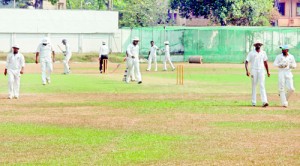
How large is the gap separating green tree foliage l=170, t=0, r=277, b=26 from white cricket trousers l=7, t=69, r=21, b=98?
70.0m

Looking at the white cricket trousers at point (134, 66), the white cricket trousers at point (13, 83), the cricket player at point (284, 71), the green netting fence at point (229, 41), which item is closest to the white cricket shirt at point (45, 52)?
the white cricket trousers at point (134, 66)

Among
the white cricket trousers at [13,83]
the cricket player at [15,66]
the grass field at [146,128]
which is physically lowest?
the grass field at [146,128]

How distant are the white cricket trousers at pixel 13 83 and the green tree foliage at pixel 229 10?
70010 mm

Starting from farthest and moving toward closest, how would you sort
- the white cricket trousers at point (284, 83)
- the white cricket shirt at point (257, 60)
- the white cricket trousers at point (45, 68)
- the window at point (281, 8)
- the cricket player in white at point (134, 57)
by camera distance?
the window at point (281, 8), the cricket player in white at point (134, 57), the white cricket trousers at point (45, 68), the white cricket shirt at point (257, 60), the white cricket trousers at point (284, 83)

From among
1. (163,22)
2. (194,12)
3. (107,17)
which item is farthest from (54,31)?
(163,22)

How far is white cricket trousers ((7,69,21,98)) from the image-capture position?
3484 centimetres

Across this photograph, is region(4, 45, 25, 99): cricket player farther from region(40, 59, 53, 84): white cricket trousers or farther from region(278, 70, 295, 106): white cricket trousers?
region(278, 70, 295, 106): white cricket trousers

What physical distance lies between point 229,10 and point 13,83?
71626 millimetres

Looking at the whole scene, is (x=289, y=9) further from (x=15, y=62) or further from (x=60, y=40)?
(x=15, y=62)

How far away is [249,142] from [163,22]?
121 metres

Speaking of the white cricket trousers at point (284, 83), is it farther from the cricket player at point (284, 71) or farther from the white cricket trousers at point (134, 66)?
the white cricket trousers at point (134, 66)

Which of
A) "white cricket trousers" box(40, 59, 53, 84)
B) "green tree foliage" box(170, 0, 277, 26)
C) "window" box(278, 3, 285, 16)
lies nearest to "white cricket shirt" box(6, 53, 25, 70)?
"white cricket trousers" box(40, 59, 53, 84)

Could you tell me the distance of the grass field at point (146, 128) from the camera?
702 inches

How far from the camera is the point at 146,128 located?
2364 centimetres
